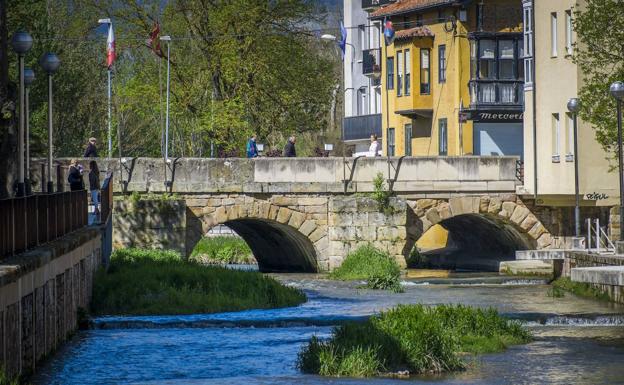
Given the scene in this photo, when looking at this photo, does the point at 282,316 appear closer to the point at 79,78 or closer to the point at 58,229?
the point at 58,229

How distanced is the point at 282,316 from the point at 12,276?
627 inches

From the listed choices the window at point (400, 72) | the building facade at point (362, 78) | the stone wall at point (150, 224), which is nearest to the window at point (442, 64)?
the window at point (400, 72)

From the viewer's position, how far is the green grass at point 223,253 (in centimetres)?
6638

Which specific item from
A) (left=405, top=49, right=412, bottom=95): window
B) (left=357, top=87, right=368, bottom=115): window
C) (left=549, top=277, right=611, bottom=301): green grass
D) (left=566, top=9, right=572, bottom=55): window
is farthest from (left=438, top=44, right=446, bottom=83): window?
(left=357, top=87, right=368, bottom=115): window

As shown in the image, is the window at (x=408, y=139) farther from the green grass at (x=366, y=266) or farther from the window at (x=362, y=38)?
the green grass at (x=366, y=266)

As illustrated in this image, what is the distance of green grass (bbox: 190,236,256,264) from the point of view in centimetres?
6638

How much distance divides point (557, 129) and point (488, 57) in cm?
1580

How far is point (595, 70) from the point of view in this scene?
46.8 meters

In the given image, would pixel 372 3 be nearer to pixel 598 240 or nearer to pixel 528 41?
pixel 528 41

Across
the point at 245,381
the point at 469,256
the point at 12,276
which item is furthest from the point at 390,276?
the point at 12,276

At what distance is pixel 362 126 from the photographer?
90.5m

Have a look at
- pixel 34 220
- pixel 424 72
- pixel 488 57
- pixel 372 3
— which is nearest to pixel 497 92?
Result: pixel 488 57

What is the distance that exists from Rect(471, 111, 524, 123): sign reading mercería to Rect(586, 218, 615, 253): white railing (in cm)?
1349

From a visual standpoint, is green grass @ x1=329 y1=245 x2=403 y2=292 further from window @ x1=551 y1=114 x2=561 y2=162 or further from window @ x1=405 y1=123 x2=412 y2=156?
window @ x1=405 y1=123 x2=412 y2=156
